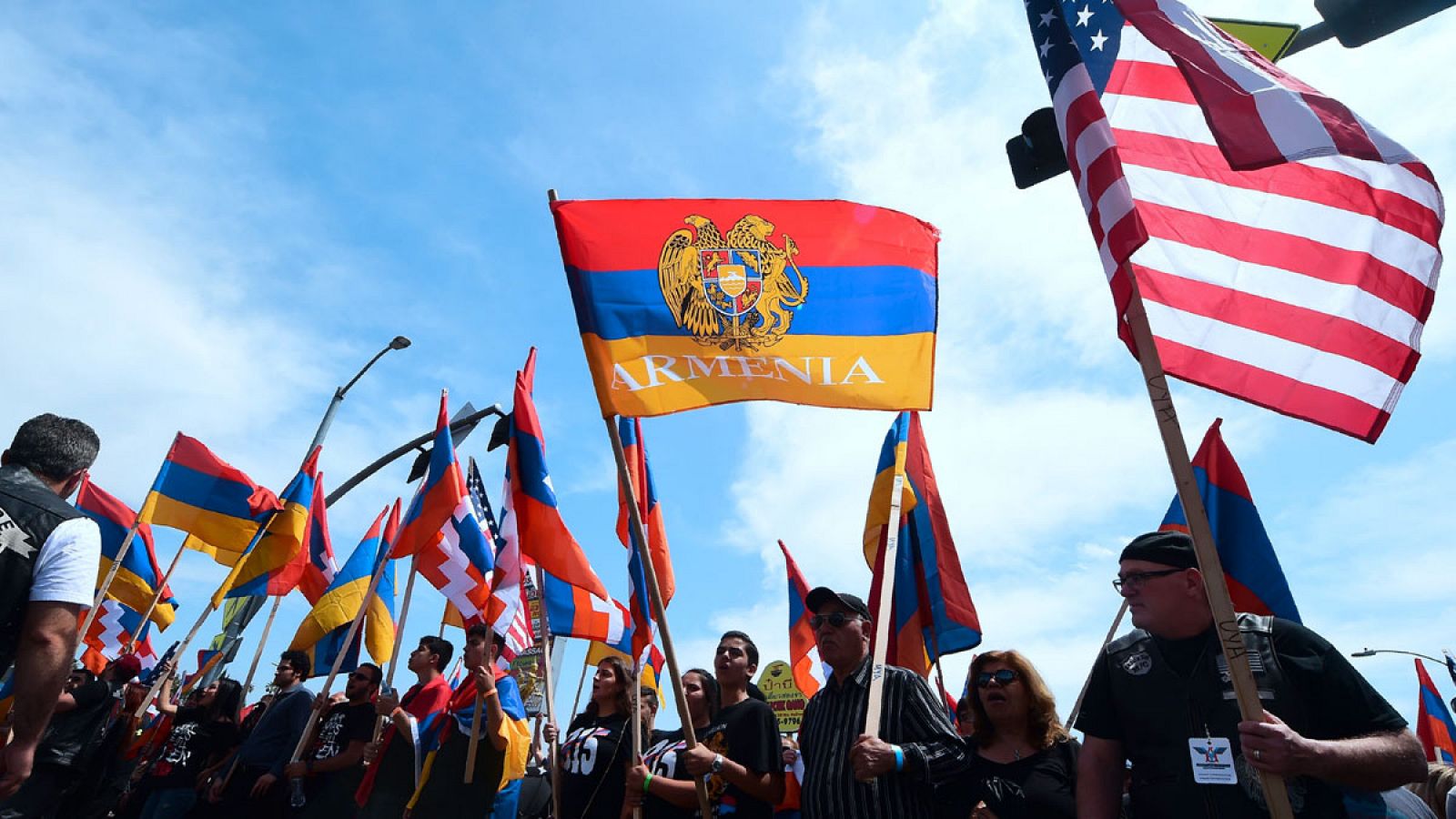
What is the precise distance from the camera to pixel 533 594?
11.1 meters

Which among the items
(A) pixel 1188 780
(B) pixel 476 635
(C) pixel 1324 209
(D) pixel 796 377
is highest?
(C) pixel 1324 209

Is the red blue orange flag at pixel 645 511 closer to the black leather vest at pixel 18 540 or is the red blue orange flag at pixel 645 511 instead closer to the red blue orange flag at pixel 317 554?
the black leather vest at pixel 18 540

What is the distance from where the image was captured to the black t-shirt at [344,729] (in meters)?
8.34

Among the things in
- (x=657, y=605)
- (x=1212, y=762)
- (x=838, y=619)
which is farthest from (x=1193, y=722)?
(x=657, y=605)

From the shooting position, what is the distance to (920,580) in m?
7.30

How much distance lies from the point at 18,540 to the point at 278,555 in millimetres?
8472

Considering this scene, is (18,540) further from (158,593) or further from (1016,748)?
(158,593)

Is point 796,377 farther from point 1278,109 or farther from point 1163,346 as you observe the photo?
point 1278,109

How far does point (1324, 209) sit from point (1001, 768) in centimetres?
291

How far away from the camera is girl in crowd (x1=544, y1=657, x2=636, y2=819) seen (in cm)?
630

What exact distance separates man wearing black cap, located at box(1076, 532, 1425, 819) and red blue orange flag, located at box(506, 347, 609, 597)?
4.21 m

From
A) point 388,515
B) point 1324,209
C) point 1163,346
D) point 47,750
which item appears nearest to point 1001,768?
point 1163,346

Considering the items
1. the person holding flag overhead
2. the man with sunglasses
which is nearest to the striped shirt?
the person holding flag overhead

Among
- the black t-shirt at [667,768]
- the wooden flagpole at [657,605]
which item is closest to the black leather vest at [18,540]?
the wooden flagpole at [657,605]
